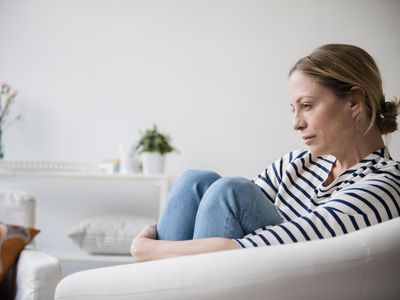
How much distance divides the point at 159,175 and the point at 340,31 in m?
1.46

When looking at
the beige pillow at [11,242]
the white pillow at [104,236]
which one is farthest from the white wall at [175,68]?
the beige pillow at [11,242]

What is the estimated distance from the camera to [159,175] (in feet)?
9.87

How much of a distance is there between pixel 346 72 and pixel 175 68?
7.00 feet

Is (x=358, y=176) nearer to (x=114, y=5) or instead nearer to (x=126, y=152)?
(x=126, y=152)

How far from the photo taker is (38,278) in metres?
1.72

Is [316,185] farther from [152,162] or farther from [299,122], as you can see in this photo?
[152,162]

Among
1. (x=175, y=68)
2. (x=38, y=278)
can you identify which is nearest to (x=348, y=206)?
(x=38, y=278)

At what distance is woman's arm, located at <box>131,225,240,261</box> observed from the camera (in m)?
1.07

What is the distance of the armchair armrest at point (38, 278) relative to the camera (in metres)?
1.71

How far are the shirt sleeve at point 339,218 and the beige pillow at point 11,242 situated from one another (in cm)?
112

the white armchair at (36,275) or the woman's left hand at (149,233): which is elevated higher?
the woman's left hand at (149,233)

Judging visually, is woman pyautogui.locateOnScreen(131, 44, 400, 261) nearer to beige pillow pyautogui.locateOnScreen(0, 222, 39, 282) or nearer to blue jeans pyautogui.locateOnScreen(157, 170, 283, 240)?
blue jeans pyautogui.locateOnScreen(157, 170, 283, 240)

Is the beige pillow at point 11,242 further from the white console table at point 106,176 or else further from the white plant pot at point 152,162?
the white plant pot at point 152,162

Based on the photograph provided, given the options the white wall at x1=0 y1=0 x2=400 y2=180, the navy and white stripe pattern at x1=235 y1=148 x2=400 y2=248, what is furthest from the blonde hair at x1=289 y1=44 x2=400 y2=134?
the white wall at x1=0 y1=0 x2=400 y2=180
